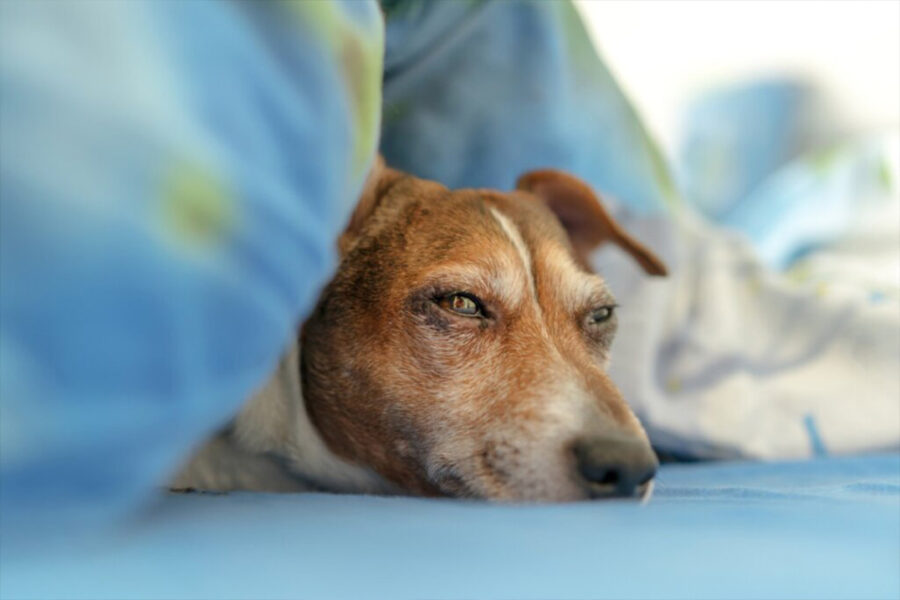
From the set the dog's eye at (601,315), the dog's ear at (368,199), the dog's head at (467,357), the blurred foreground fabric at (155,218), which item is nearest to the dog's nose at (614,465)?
the dog's head at (467,357)

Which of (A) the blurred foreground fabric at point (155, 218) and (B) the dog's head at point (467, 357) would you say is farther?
(B) the dog's head at point (467, 357)

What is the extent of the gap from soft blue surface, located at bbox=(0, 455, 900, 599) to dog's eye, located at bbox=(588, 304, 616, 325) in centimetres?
47

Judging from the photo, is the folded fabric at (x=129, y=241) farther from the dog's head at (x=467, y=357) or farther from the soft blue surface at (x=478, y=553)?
the dog's head at (x=467, y=357)

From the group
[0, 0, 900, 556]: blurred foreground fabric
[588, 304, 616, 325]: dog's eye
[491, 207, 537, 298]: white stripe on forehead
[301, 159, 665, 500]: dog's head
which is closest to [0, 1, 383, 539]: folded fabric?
[0, 0, 900, 556]: blurred foreground fabric

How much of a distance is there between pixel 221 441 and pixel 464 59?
32.9 inches

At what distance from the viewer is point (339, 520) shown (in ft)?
2.27

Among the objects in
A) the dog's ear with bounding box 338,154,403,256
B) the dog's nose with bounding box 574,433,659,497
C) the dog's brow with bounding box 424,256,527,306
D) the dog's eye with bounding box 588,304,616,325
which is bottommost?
the dog's eye with bounding box 588,304,616,325

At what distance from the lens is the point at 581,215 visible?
142 centimetres

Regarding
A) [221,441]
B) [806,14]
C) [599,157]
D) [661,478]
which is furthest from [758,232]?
[221,441]

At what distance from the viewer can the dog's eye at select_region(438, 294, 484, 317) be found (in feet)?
3.57

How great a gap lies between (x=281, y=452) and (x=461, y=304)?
0.35 m

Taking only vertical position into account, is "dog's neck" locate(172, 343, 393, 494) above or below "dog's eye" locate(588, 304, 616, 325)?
below

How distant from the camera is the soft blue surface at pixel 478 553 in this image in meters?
0.56

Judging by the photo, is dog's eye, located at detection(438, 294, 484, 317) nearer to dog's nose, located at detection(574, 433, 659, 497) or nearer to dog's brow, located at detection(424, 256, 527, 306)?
dog's brow, located at detection(424, 256, 527, 306)
